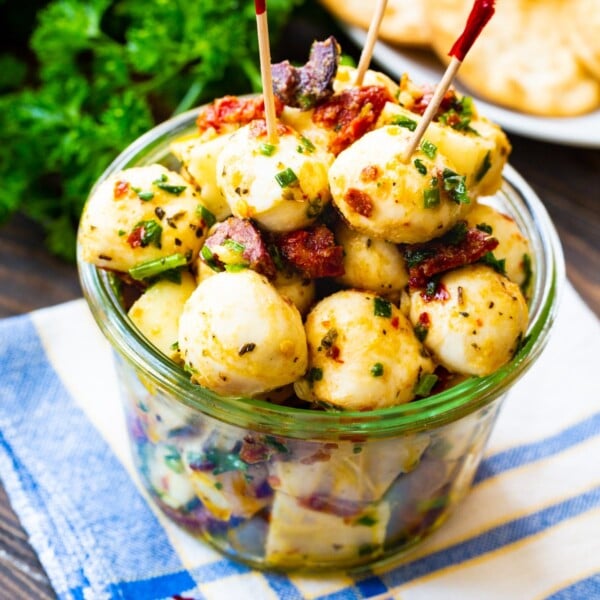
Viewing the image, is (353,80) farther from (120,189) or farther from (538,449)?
(538,449)

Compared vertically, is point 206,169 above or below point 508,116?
above

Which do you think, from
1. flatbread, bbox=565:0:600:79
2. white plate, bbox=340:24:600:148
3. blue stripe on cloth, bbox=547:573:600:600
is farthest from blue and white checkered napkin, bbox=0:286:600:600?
flatbread, bbox=565:0:600:79

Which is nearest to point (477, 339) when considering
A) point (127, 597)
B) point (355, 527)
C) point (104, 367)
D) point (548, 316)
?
point (548, 316)

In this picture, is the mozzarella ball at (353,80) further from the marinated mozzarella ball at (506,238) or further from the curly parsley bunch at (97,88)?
the curly parsley bunch at (97,88)

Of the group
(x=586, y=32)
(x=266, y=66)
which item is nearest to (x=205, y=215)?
(x=266, y=66)

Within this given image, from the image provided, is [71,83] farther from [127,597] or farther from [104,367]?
[127,597]

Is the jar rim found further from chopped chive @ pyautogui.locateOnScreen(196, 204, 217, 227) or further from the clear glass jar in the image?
chopped chive @ pyautogui.locateOnScreen(196, 204, 217, 227)
